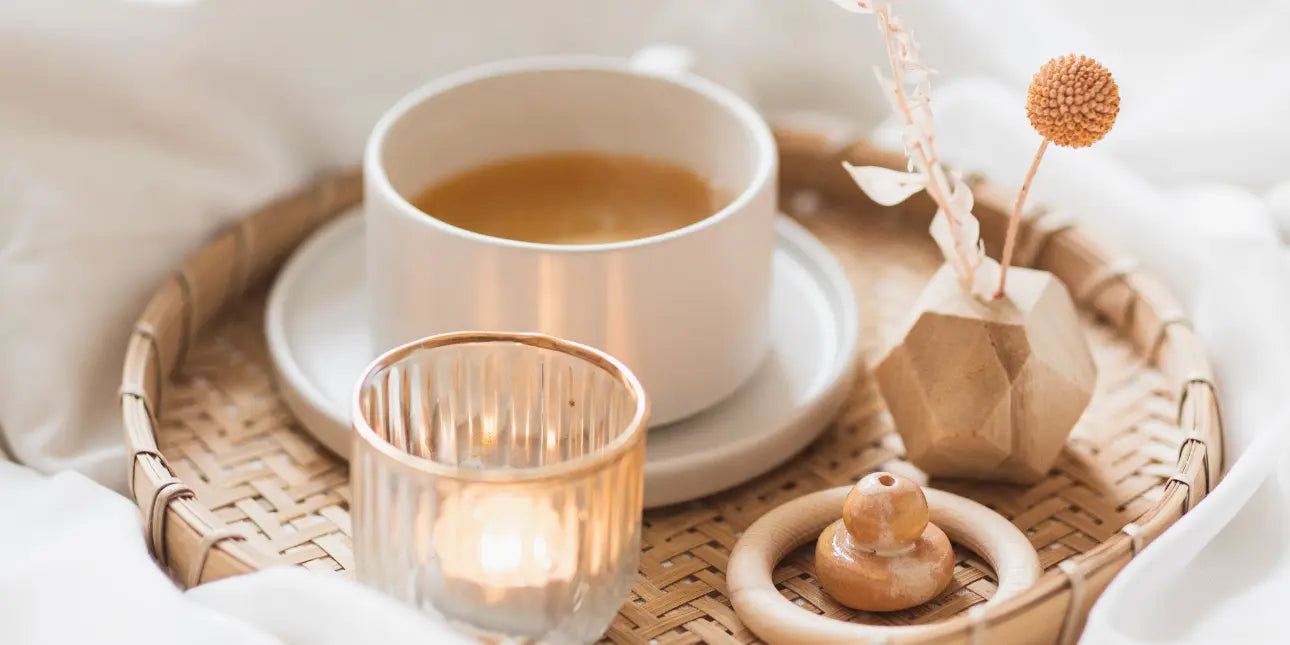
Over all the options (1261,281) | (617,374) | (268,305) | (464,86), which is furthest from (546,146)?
(1261,281)

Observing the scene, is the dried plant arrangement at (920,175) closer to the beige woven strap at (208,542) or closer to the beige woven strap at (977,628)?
the beige woven strap at (977,628)

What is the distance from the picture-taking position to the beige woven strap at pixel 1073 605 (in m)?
0.59

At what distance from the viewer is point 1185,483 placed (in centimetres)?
66

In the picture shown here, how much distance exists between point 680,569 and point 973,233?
194 mm

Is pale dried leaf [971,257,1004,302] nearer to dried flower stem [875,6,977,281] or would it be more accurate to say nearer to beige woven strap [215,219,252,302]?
dried flower stem [875,6,977,281]

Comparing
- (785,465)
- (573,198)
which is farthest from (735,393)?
(573,198)

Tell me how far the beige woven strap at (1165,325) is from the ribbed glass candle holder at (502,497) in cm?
33

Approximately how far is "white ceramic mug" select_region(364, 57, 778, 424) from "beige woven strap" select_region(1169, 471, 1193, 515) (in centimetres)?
20

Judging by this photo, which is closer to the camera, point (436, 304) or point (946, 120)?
point (436, 304)

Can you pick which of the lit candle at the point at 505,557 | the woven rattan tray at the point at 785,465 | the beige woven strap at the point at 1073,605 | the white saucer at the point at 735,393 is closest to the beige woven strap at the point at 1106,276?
the woven rattan tray at the point at 785,465

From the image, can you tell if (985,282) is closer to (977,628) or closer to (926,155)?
(926,155)

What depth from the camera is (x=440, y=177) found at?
81 centimetres

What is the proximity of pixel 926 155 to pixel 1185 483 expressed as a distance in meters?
0.18

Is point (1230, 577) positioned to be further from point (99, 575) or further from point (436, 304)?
point (99, 575)
